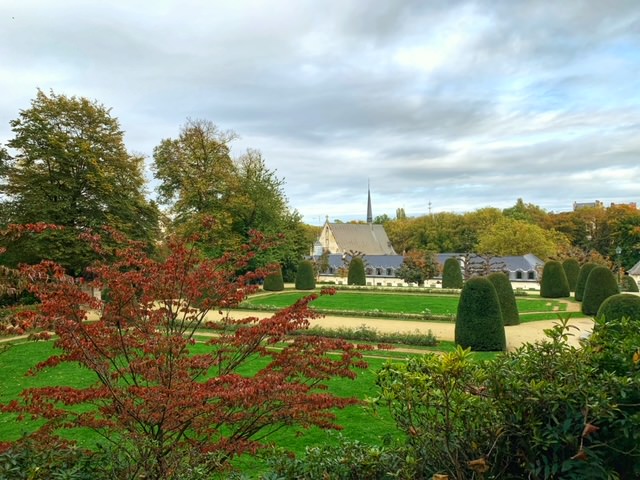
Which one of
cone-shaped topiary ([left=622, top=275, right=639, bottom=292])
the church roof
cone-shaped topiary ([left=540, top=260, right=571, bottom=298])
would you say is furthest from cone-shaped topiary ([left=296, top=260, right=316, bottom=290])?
the church roof

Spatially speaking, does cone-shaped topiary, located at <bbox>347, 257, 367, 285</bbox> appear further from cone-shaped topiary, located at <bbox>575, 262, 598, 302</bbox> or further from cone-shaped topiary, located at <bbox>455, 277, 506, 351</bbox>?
cone-shaped topiary, located at <bbox>455, 277, 506, 351</bbox>

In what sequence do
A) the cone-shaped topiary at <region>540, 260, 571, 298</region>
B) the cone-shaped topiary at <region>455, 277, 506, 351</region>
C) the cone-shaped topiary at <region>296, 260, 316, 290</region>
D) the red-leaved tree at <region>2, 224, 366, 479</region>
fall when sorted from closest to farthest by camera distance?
the red-leaved tree at <region>2, 224, 366, 479</region> → the cone-shaped topiary at <region>455, 277, 506, 351</region> → the cone-shaped topiary at <region>540, 260, 571, 298</region> → the cone-shaped topiary at <region>296, 260, 316, 290</region>

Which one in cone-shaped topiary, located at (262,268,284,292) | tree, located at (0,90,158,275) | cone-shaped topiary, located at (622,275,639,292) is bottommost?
cone-shaped topiary, located at (622,275,639,292)

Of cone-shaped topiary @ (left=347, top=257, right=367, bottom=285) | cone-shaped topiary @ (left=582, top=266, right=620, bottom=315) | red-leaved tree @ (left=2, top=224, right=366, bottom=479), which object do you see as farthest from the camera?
cone-shaped topiary @ (left=347, top=257, right=367, bottom=285)

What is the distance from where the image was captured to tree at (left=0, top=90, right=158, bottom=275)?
19.1 metres

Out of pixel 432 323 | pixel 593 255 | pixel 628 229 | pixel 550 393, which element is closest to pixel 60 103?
pixel 432 323

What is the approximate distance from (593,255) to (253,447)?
39.9 m

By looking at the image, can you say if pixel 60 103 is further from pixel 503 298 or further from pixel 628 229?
pixel 628 229

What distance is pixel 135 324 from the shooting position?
4281 mm

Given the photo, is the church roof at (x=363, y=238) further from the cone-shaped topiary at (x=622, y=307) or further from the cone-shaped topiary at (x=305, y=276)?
the cone-shaped topiary at (x=622, y=307)

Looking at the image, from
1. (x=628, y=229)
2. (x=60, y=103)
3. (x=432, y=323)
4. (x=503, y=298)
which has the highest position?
(x=60, y=103)

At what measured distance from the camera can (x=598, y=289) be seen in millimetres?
18234

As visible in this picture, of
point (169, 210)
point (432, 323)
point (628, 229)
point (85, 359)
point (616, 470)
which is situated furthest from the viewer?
point (628, 229)

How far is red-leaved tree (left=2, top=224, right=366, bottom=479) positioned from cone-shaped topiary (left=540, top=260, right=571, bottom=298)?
25383 mm
